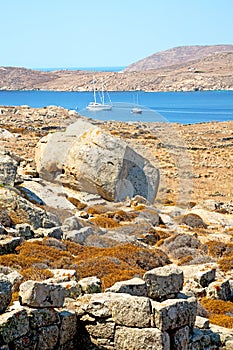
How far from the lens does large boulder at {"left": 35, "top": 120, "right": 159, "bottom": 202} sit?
65.6 ft

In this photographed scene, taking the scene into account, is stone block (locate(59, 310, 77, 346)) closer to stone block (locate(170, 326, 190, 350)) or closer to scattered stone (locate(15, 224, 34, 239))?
stone block (locate(170, 326, 190, 350))

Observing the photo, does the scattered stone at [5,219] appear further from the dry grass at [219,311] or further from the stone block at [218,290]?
the dry grass at [219,311]

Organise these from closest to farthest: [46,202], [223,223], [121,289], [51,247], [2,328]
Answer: [2,328], [121,289], [51,247], [46,202], [223,223]

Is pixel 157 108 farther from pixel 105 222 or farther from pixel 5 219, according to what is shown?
pixel 5 219

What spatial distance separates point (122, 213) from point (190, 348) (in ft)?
38.8

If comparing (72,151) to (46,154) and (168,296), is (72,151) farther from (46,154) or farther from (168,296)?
(168,296)

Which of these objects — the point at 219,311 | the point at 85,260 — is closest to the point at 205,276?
the point at 219,311

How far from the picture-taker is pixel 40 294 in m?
6.47

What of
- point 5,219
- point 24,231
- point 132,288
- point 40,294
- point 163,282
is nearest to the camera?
point 40,294

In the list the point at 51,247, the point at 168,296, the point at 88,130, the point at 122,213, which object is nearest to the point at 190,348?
the point at 168,296

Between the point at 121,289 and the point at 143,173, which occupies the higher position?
the point at 121,289

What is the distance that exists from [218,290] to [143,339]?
12.8ft

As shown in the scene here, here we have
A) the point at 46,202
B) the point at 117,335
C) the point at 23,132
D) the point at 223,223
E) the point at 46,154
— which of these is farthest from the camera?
the point at 23,132

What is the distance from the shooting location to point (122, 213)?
61.8ft
